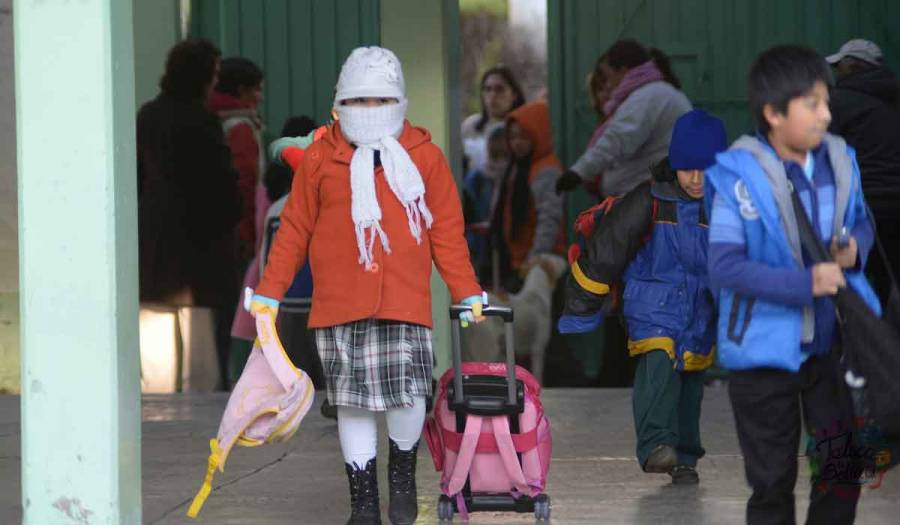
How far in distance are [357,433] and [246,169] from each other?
424 cm

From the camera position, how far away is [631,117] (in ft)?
30.5

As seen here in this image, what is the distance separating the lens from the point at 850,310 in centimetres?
455

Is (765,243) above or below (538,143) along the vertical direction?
below

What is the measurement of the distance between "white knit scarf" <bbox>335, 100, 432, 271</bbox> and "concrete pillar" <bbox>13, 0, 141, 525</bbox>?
85 centimetres

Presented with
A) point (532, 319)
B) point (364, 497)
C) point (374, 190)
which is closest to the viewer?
point (374, 190)

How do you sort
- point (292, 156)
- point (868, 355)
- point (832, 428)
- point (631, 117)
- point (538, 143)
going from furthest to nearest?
point (538, 143) < point (631, 117) < point (292, 156) < point (832, 428) < point (868, 355)

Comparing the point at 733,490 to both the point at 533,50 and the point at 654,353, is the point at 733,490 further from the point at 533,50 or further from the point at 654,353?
the point at 533,50

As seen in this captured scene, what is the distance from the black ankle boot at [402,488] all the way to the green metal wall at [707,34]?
4596 mm

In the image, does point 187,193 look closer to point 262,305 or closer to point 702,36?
point 702,36

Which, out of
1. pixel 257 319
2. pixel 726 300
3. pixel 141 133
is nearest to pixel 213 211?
pixel 141 133

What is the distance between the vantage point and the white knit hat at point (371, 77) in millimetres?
5773

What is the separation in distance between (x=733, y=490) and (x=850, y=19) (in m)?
4.15

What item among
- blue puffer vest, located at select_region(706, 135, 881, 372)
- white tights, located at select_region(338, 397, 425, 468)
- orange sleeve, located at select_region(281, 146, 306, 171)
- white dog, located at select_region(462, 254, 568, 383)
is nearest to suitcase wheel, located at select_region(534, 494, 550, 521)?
white tights, located at select_region(338, 397, 425, 468)

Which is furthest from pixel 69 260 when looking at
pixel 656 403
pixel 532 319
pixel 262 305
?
pixel 532 319
